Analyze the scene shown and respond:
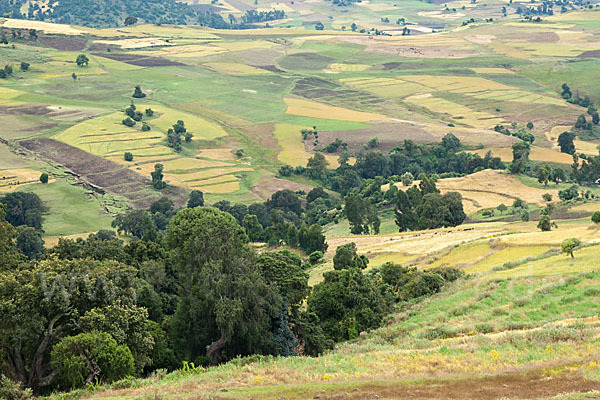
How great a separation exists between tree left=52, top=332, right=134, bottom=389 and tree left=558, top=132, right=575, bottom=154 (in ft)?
545

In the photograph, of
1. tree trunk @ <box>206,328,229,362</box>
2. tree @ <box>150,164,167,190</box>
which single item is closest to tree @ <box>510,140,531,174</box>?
tree @ <box>150,164,167,190</box>

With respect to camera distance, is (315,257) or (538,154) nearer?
(315,257)

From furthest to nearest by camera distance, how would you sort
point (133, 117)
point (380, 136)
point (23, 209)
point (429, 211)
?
point (133, 117) → point (380, 136) → point (23, 209) → point (429, 211)

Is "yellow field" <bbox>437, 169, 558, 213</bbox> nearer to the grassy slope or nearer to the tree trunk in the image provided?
the grassy slope

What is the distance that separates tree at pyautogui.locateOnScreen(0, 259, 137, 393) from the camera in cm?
3753

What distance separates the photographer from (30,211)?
125875 millimetres

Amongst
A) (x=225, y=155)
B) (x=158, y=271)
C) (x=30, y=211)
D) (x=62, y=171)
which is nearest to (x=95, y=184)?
(x=62, y=171)

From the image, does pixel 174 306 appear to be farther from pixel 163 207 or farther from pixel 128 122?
pixel 128 122

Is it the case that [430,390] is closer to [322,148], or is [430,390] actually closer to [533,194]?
[533,194]

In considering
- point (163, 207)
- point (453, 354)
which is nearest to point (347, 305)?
point (453, 354)

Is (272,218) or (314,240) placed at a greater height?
(314,240)

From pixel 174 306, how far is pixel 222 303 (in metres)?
17.5

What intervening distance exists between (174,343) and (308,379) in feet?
67.2

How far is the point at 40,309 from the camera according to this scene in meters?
38.9
